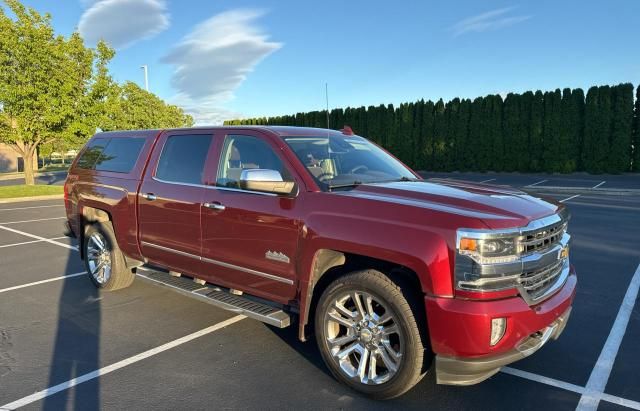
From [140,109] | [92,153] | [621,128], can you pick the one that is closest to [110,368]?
[92,153]

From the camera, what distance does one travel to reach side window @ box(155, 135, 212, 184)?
4.58 meters

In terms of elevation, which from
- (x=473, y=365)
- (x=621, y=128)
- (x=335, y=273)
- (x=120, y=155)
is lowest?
(x=473, y=365)

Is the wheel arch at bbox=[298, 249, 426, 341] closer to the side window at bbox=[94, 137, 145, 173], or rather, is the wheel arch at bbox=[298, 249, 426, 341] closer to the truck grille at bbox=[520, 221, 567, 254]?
the truck grille at bbox=[520, 221, 567, 254]

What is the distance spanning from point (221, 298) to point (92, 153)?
3368 millimetres

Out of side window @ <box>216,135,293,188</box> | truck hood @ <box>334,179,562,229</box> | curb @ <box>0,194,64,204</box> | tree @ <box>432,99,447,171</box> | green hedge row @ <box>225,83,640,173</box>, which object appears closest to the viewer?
truck hood @ <box>334,179,562,229</box>

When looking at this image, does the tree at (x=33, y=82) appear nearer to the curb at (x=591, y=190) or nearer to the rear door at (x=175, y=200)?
the rear door at (x=175, y=200)

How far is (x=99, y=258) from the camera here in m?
5.88

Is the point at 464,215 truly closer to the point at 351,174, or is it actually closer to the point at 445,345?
the point at 445,345

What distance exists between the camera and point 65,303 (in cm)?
541

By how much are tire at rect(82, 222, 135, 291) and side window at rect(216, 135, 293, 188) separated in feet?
7.07

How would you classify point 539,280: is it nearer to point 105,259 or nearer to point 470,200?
point 470,200

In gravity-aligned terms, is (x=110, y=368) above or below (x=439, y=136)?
below

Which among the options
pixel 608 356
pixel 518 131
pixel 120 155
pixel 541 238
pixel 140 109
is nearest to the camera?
pixel 541 238

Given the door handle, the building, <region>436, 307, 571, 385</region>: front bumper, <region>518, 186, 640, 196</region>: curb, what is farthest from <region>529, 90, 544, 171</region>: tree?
the building
